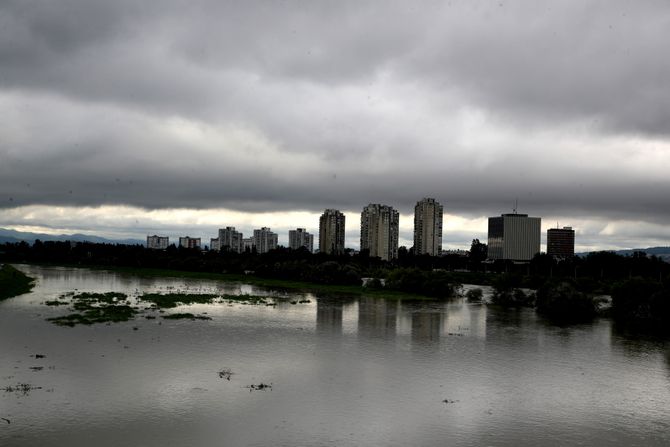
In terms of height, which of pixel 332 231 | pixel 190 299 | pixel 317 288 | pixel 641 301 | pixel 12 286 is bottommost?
pixel 317 288

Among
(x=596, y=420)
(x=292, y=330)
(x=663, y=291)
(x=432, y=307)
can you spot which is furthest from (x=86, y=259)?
(x=596, y=420)

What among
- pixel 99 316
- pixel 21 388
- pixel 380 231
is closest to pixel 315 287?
pixel 99 316

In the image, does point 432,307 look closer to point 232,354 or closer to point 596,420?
point 232,354

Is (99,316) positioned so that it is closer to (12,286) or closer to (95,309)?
(95,309)

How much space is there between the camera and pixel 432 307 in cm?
5947

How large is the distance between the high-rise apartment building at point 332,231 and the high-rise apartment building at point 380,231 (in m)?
8.42

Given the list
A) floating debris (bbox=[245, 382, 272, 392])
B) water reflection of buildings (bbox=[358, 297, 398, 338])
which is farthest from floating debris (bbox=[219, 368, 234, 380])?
water reflection of buildings (bbox=[358, 297, 398, 338])

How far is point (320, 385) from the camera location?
952 inches

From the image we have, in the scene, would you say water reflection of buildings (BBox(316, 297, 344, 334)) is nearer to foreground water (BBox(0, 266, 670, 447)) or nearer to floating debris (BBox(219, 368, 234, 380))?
foreground water (BBox(0, 266, 670, 447))

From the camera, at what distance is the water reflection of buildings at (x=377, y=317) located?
131 feet

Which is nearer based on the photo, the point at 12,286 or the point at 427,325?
the point at 427,325

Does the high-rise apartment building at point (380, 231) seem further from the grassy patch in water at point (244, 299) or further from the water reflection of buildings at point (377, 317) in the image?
the grassy patch in water at point (244, 299)

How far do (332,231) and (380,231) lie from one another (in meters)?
16.9

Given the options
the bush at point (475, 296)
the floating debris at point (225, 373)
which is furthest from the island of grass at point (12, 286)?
the bush at point (475, 296)
